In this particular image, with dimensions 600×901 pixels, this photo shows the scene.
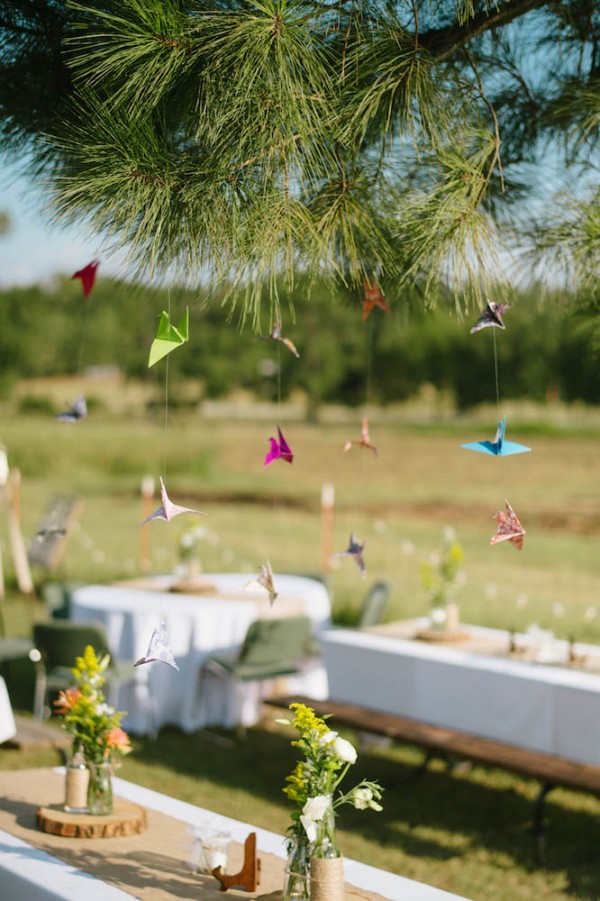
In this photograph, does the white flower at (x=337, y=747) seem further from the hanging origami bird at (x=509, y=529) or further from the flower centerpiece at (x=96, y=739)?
the flower centerpiece at (x=96, y=739)

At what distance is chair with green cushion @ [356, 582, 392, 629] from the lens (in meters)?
6.29

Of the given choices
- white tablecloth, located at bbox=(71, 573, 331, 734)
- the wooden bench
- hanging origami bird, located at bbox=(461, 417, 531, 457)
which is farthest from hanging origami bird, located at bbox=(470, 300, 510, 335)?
white tablecloth, located at bbox=(71, 573, 331, 734)

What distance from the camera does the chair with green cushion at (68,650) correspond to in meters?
5.54

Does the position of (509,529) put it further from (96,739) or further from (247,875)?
(96,739)

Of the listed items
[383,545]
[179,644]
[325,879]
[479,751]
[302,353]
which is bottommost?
[383,545]

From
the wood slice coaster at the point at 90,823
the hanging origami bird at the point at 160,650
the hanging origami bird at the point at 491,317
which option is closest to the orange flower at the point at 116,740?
the wood slice coaster at the point at 90,823

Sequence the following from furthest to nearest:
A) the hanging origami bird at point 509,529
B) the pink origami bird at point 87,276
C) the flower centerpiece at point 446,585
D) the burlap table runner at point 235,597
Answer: the burlap table runner at point 235,597 → the flower centerpiece at point 446,585 → the pink origami bird at point 87,276 → the hanging origami bird at point 509,529

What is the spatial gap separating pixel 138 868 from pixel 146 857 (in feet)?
0.25

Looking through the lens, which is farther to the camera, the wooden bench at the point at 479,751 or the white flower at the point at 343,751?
the wooden bench at the point at 479,751

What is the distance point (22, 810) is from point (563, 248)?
2.16 metres

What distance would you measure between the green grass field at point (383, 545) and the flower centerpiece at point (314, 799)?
73.1 inches

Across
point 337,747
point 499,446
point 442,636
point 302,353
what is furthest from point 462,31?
point 302,353

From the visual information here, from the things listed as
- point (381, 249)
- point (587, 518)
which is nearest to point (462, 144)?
point (381, 249)

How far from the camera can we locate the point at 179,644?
5930mm
